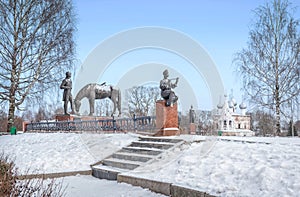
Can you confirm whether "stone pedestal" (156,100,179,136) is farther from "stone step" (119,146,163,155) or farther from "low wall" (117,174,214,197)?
"low wall" (117,174,214,197)

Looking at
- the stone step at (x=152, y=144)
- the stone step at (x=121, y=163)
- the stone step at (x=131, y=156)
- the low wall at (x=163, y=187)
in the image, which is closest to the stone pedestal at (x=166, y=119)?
the stone step at (x=152, y=144)

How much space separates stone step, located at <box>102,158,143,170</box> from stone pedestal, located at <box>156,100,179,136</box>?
2069mm

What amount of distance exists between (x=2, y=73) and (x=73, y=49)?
14.3ft

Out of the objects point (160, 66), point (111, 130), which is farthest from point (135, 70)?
point (111, 130)

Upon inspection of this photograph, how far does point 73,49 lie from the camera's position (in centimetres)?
1858

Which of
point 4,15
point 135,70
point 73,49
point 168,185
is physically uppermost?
point 4,15

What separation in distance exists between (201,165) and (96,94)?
1281 cm

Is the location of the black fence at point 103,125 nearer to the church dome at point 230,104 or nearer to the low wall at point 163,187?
the low wall at point 163,187

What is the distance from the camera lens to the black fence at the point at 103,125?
454 inches

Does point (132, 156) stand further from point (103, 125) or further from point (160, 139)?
point (103, 125)

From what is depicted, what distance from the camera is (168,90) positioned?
10.4 metres

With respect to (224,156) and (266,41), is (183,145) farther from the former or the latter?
(266,41)

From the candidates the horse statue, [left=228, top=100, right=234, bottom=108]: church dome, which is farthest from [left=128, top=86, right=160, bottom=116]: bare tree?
the horse statue

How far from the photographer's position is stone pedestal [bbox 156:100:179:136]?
10.1 meters
